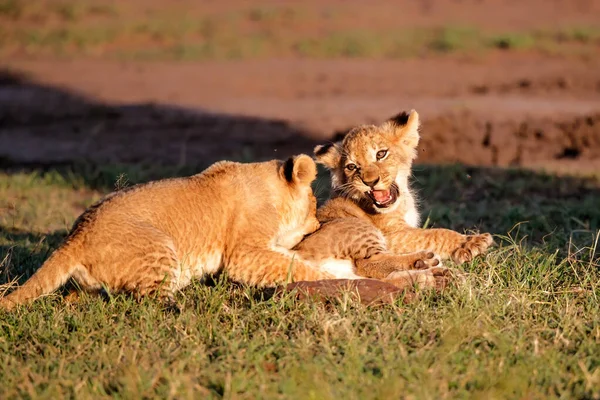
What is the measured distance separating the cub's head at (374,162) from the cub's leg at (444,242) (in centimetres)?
25

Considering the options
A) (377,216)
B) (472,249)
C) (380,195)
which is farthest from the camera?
(377,216)

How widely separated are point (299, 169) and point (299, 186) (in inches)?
4.6

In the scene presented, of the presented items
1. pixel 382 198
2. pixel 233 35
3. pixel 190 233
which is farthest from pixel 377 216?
pixel 233 35

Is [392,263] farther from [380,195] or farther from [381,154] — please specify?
[381,154]

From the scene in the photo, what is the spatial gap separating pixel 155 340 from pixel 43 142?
30.1ft

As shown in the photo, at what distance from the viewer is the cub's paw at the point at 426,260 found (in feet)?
19.5

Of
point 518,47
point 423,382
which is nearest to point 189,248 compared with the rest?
point 423,382

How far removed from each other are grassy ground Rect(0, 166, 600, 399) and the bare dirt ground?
5.49 m

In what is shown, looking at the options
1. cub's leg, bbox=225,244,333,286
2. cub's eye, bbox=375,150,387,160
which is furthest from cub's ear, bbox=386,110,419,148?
cub's leg, bbox=225,244,333,286

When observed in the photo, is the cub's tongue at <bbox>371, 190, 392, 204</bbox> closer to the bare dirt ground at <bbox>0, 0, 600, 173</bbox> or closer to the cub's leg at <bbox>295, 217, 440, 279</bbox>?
the cub's leg at <bbox>295, 217, 440, 279</bbox>

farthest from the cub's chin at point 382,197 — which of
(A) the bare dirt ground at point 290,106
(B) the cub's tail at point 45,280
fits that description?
(A) the bare dirt ground at point 290,106

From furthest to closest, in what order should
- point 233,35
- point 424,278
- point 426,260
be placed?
point 233,35 < point 426,260 < point 424,278

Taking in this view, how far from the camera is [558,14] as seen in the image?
2328 cm

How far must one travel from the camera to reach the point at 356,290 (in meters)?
5.50
